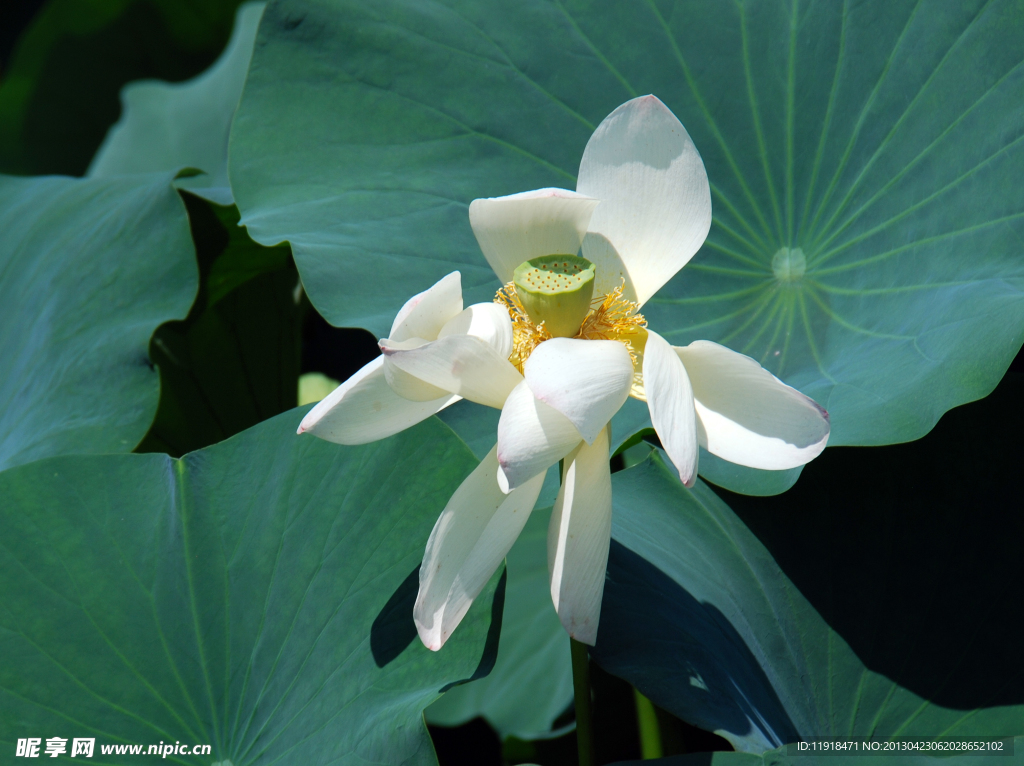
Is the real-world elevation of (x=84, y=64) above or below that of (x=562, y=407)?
above

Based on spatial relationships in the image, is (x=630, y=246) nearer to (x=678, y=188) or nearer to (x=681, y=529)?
(x=678, y=188)

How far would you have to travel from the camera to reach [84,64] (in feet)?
7.45

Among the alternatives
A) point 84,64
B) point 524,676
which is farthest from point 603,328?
point 84,64

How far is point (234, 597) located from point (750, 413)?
575mm

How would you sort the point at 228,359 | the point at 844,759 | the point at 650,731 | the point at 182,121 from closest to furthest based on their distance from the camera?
the point at 844,759 → the point at 650,731 → the point at 228,359 → the point at 182,121

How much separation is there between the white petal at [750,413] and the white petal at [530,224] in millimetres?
149

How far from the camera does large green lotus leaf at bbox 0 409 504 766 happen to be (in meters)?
0.79

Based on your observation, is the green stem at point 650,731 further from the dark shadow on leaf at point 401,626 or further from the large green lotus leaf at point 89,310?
the large green lotus leaf at point 89,310

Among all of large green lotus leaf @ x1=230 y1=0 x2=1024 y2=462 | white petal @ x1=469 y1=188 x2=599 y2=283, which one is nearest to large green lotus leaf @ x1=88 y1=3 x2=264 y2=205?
large green lotus leaf @ x1=230 y1=0 x2=1024 y2=462

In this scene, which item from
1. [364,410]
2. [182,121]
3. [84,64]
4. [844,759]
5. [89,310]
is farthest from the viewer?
[84,64]

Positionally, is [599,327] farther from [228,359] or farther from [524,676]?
[228,359]

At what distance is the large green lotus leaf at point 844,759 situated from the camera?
2.42ft

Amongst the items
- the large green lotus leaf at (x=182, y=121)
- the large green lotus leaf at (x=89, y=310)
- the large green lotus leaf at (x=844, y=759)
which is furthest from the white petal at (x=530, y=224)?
the large green lotus leaf at (x=182, y=121)

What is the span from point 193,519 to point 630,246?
1.84 feet
